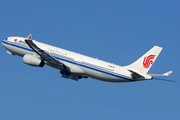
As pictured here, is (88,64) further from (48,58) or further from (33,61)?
(33,61)

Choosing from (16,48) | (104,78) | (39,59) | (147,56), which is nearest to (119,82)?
(104,78)

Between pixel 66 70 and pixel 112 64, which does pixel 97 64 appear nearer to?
pixel 112 64

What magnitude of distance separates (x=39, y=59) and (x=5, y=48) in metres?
10.6

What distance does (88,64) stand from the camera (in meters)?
51.0

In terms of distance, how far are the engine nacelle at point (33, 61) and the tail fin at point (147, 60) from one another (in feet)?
49.3

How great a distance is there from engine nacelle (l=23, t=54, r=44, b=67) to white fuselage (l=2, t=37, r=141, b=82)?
2263 millimetres

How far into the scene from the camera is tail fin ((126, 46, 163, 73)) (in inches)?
1901

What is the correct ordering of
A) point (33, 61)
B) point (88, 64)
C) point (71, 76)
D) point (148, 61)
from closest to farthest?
point (148, 61), point (88, 64), point (33, 61), point (71, 76)

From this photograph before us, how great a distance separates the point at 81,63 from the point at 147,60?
1026 centimetres

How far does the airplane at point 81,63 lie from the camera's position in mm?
48375

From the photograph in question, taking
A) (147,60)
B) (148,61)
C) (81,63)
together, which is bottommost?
(81,63)

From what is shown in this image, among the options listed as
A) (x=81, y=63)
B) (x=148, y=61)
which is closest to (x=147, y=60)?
(x=148, y=61)

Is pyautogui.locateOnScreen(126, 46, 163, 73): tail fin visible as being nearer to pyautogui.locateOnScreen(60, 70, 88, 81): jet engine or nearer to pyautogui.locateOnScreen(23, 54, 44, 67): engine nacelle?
pyautogui.locateOnScreen(60, 70, 88, 81): jet engine

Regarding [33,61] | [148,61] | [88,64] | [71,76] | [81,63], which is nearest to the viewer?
[148,61]
